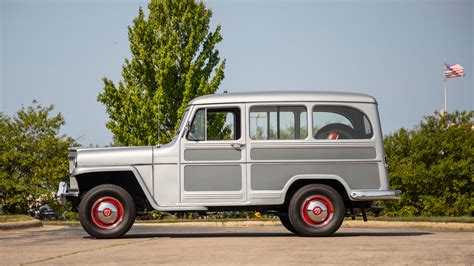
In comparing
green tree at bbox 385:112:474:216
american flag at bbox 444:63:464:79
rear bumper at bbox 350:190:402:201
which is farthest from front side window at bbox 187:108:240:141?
american flag at bbox 444:63:464:79

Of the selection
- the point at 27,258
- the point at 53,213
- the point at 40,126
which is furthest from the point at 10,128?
the point at 27,258

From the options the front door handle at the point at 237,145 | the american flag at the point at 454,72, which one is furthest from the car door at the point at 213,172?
the american flag at the point at 454,72

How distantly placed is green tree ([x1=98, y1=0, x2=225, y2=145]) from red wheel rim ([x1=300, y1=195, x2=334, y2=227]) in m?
18.2

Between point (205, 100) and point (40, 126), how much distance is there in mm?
22191

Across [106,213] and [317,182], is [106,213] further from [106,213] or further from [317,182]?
[317,182]

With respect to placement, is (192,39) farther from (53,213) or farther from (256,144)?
(256,144)

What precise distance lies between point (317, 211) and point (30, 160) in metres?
21.5

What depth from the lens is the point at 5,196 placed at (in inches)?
1275

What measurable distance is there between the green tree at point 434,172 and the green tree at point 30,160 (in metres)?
12.4

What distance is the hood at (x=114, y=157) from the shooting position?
42.7 feet

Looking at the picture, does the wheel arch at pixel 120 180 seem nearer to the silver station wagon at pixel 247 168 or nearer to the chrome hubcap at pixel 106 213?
the silver station wagon at pixel 247 168

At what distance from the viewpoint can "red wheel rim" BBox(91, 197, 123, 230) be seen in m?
12.9

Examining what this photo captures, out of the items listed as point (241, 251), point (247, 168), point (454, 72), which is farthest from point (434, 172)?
point (454, 72)

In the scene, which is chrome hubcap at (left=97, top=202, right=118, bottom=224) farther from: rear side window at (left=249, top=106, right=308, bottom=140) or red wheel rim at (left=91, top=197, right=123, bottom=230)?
rear side window at (left=249, top=106, right=308, bottom=140)
